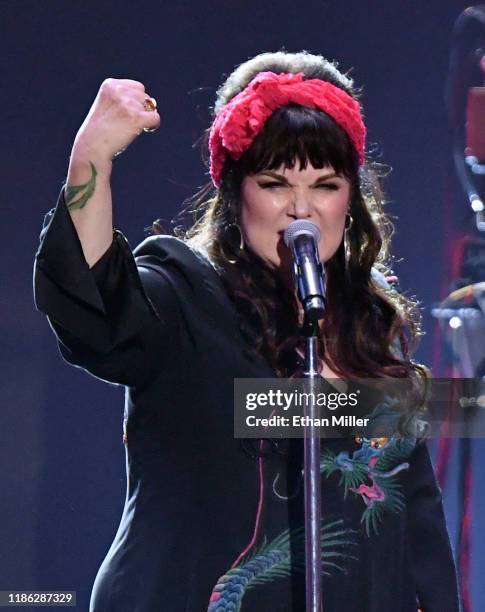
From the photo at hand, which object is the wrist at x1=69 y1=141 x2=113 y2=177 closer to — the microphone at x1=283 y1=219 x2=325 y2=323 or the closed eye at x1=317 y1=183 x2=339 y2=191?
the microphone at x1=283 y1=219 x2=325 y2=323

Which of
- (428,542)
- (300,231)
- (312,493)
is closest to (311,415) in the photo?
(312,493)

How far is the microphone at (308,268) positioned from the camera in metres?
1.12

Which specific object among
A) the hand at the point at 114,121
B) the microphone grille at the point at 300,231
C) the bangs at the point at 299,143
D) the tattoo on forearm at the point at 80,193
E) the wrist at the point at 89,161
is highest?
the bangs at the point at 299,143

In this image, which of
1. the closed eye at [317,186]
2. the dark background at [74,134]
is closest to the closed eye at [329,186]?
the closed eye at [317,186]

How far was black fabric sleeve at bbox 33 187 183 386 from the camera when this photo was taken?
117 cm

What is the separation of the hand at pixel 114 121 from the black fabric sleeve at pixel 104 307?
0.07 metres

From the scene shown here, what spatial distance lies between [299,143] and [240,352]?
27cm

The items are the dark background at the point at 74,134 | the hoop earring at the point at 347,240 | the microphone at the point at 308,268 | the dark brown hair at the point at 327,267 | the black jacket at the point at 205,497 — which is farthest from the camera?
the dark background at the point at 74,134

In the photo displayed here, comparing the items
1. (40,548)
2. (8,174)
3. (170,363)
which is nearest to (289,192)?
(170,363)

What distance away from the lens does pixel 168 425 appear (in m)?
1.33

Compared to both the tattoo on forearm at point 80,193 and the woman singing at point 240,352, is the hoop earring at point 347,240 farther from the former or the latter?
the tattoo on forearm at point 80,193

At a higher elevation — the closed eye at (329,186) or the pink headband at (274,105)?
the pink headband at (274,105)

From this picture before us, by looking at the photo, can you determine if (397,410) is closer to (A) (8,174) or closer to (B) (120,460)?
(B) (120,460)

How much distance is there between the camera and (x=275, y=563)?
1.33m
